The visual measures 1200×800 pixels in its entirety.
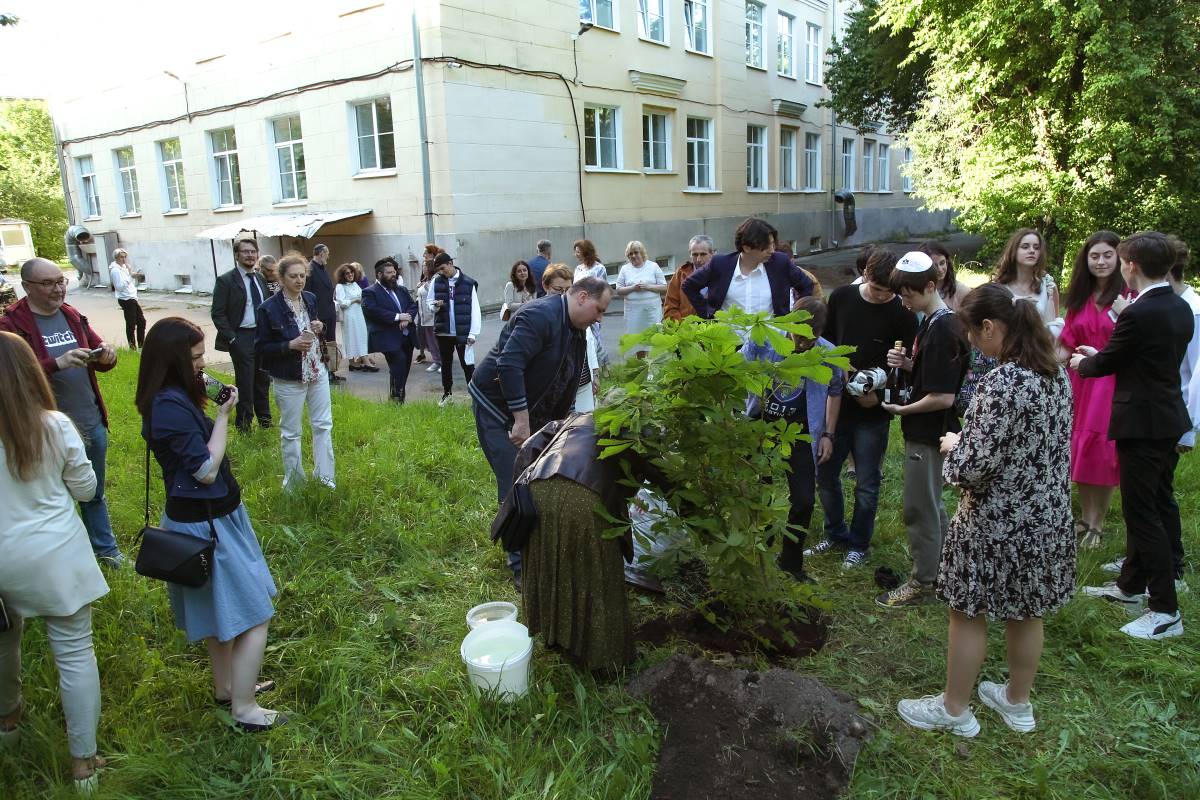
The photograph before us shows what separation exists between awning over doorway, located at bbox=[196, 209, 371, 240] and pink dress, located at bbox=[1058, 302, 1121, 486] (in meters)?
13.4

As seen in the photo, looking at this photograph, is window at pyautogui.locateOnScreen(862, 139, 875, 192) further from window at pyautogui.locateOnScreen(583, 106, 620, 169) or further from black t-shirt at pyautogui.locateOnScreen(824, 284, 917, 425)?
black t-shirt at pyautogui.locateOnScreen(824, 284, 917, 425)

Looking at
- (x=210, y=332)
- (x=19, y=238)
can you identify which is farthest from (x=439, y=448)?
(x=19, y=238)

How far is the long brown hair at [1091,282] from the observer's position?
15.0ft

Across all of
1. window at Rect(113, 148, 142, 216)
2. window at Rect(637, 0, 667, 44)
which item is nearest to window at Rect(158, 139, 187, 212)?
window at Rect(113, 148, 142, 216)

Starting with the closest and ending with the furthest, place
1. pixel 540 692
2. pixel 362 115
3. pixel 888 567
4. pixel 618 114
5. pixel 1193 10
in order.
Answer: pixel 540 692 → pixel 888 567 → pixel 1193 10 → pixel 362 115 → pixel 618 114

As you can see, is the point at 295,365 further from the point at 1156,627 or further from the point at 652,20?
the point at 652,20

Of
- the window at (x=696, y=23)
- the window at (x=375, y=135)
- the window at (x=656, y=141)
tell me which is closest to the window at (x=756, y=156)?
the window at (x=696, y=23)

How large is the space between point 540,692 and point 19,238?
42.9 meters

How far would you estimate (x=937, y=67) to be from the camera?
48.3 feet

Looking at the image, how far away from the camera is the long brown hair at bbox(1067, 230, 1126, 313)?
4562 millimetres

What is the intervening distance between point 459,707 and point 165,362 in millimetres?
1765

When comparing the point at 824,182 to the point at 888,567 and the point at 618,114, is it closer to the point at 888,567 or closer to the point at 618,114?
the point at 618,114

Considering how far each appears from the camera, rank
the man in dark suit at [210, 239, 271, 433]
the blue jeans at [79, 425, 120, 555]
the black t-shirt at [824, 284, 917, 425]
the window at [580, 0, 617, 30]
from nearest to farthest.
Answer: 1. the black t-shirt at [824, 284, 917, 425]
2. the blue jeans at [79, 425, 120, 555]
3. the man in dark suit at [210, 239, 271, 433]
4. the window at [580, 0, 617, 30]

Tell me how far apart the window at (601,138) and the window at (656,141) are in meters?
1.03
